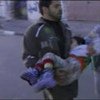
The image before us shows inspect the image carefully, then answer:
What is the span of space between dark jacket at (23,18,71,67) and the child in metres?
0.11

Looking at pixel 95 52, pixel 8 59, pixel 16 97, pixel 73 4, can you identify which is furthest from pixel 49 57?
pixel 73 4

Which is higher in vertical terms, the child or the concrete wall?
the child

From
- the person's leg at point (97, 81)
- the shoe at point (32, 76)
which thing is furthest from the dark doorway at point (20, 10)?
the shoe at point (32, 76)

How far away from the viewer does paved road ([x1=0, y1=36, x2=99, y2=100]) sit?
676 cm

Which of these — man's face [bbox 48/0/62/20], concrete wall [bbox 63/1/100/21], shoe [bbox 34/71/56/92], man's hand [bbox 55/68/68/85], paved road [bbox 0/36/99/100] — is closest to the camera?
shoe [bbox 34/71/56/92]

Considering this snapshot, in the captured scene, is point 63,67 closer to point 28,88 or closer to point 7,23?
point 28,88

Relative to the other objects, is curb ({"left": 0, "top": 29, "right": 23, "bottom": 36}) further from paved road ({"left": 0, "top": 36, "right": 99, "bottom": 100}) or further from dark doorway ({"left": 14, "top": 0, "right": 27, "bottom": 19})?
dark doorway ({"left": 14, "top": 0, "right": 27, "bottom": 19})

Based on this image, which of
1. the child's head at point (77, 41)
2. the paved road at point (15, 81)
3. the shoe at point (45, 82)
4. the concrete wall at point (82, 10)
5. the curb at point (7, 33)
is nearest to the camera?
the shoe at point (45, 82)

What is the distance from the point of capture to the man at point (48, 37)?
4.25m

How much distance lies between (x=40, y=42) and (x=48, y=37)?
0.31 feet

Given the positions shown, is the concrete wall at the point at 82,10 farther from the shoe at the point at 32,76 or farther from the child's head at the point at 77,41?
the shoe at the point at 32,76

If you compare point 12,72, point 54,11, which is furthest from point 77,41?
point 12,72

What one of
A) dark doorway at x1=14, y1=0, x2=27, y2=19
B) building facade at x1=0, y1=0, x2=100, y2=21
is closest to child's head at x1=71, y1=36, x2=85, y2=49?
building facade at x1=0, y1=0, x2=100, y2=21

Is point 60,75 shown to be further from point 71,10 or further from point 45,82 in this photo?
point 71,10
